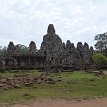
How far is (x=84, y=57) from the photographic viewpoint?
5091 cm

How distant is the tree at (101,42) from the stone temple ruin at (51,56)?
57.6 ft

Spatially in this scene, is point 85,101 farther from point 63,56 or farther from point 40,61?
point 63,56

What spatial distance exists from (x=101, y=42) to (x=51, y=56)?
29881mm

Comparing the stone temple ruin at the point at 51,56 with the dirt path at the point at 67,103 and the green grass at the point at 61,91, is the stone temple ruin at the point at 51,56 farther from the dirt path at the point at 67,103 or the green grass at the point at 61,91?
the dirt path at the point at 67,103

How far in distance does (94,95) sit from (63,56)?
2817 cm

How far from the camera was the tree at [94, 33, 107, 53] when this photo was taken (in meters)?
71.8

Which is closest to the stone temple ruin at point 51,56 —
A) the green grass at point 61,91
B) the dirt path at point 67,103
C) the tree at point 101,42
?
the green grass at point 61,91

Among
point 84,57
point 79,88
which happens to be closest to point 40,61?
point 84,57

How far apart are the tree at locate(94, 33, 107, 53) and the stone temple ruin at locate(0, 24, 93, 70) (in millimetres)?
17564

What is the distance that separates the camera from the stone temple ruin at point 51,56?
130 feet

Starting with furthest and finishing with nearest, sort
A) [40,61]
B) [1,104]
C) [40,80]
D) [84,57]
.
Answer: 1. [84,57]
2. [40,61]
3. [40,80]
4. [1,104]

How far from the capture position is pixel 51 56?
44781 millimetres

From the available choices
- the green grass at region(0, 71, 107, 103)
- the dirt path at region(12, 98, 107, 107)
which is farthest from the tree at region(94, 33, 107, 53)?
the dirt path at region(12, 98, 107, 107)

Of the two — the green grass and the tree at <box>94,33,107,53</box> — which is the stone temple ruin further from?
the tree at <box>94,33,107,53</box>
